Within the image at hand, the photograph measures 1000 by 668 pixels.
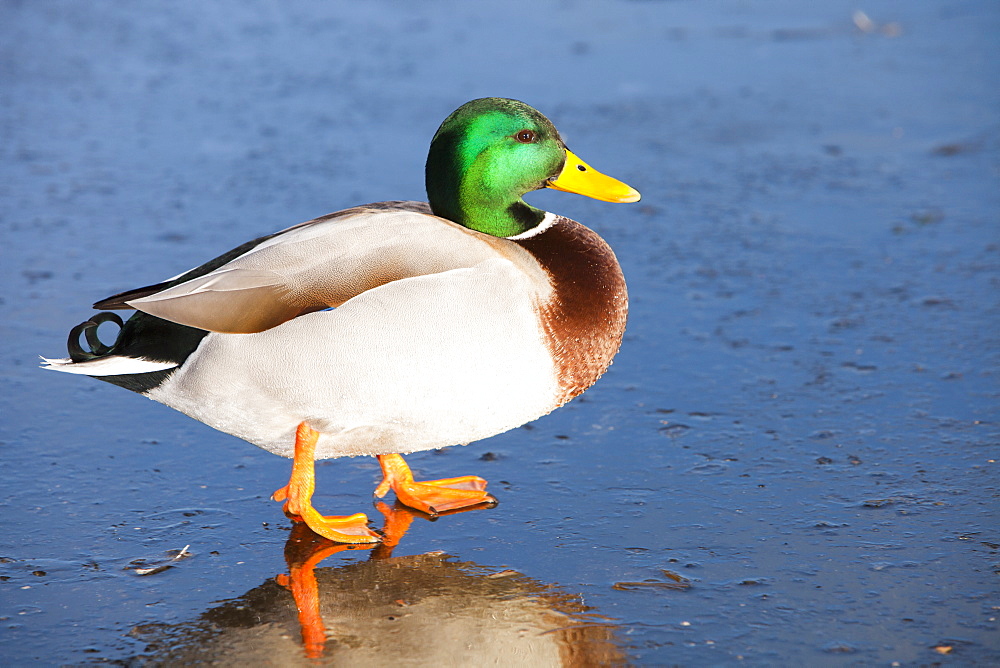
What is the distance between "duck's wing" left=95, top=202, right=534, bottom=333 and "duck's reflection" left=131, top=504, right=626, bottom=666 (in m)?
0.66

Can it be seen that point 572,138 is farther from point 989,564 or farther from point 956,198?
point 989,564

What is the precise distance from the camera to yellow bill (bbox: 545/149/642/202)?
339cm

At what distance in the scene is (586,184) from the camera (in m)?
3.43

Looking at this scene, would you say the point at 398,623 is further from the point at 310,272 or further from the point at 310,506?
the point at 310,272

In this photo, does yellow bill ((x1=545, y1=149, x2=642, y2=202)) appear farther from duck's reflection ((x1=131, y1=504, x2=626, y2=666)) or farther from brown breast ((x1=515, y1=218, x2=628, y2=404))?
duck's reflection ((x1=131, y1=504, x2=626, y2=666))

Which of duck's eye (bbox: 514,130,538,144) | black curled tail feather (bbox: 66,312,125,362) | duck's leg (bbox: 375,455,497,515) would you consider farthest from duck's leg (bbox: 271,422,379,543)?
duck's eye (bbox: 514,130,538,144)

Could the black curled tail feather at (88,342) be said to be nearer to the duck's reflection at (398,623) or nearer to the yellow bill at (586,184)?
the duck's reflection at (398,623)

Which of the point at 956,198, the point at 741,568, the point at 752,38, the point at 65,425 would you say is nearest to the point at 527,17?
the point at 752,38

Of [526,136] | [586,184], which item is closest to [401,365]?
[526,136]

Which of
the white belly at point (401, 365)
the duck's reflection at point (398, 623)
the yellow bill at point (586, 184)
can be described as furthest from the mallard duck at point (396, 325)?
the duck's reflection at point (398, 623)

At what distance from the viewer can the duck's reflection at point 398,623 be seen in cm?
255

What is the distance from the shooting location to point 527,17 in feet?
28.1

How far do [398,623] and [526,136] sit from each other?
138 cm

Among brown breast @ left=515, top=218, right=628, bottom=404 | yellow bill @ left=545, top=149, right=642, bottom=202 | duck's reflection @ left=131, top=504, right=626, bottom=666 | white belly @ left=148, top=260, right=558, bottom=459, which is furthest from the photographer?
yellow bill @ left=545, top=149, right=642, bottom=202
